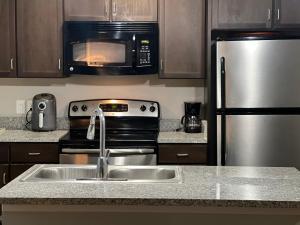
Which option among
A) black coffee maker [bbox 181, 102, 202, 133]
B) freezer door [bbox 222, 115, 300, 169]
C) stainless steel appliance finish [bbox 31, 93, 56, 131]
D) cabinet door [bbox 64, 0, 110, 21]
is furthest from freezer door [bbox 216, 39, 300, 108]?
stainless steel appliance finish [bbox 31, 93, 56, 131]

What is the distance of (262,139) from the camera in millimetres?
3674

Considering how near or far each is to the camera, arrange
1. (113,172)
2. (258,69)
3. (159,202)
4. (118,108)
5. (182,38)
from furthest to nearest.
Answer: (118,108) → (182,38) → (258,69) → (113,172) → (159,202)

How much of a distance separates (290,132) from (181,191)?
5.74 feet

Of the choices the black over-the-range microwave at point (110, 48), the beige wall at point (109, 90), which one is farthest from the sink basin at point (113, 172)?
the beige wall at point (109, 90)

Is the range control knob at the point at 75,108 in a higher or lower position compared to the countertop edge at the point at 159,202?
higher

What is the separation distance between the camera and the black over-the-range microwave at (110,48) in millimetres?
4098

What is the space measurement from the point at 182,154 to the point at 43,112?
1.25m

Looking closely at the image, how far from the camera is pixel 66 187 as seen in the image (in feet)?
7.39

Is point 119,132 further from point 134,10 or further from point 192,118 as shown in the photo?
point 134,10

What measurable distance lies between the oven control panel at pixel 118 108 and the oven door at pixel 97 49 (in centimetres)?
38

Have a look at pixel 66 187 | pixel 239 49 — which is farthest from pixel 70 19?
pixel 66 187

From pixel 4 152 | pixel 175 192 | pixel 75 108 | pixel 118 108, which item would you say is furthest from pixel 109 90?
pixel 175 192

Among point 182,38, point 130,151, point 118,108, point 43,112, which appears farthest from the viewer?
point 118,108

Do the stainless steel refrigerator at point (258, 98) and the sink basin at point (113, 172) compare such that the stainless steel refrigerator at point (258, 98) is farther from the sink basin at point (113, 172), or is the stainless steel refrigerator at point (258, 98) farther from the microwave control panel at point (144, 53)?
the sink basin at point (113, 172)
